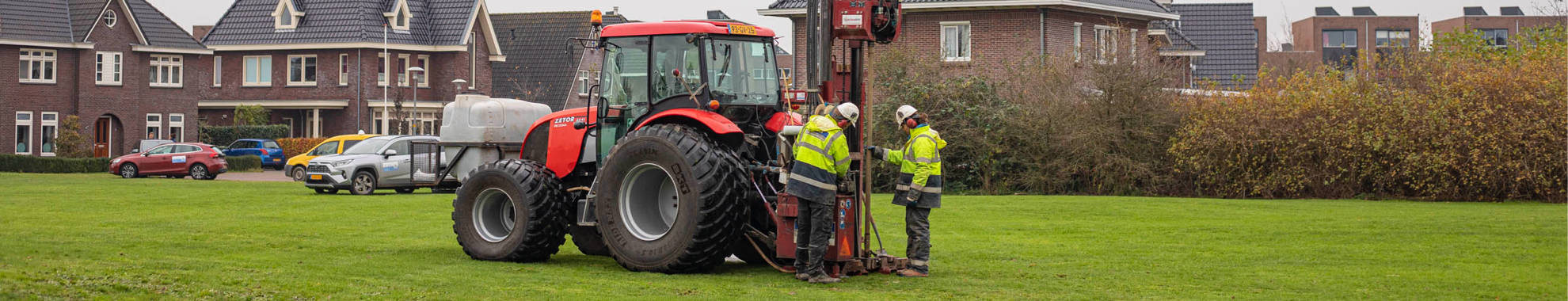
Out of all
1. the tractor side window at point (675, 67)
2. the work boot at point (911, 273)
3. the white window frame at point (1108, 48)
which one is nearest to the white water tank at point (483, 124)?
the tractor side window at point (675, 67)

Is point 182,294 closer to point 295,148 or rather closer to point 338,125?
point 295,148

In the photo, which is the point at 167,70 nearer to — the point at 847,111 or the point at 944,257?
the point at 944,257

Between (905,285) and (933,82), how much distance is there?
2002 cm

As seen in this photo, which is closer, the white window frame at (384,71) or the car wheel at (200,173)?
the car wheel at (200,173)

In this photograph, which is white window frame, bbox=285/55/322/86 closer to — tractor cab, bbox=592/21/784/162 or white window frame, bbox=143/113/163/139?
white window frame, bbox=143/113/163/139

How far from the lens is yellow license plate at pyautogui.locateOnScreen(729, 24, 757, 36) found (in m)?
12.4

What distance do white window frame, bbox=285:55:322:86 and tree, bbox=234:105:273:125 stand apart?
200 cm

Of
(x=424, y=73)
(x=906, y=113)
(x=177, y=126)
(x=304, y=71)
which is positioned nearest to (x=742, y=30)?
(x=906, y=113)

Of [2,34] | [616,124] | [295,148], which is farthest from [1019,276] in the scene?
[2,34]

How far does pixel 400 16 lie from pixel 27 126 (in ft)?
44.0

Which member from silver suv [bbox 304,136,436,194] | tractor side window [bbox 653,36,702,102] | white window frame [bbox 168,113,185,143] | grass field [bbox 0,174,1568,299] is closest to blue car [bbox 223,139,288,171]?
white window frame [bbox 168,113,185,143]

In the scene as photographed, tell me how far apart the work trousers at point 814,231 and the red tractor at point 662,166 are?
0.13 m

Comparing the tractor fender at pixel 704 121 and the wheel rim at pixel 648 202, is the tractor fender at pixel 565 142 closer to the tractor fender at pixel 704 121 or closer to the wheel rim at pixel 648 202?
the tractor fender at pixel 704 121

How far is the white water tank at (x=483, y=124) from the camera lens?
1412 cm
